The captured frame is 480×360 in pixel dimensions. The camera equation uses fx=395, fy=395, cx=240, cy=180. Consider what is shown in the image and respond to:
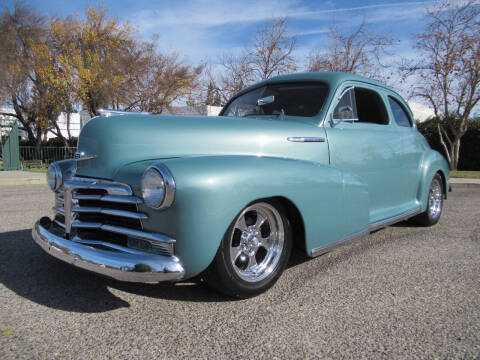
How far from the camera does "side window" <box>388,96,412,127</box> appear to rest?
447 cm

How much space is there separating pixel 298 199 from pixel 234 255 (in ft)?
1.91

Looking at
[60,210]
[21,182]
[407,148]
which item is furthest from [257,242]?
[21,182]

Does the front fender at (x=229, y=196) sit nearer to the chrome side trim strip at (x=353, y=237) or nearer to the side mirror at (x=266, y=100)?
the chrome side trim strip at (x=353, y=237)

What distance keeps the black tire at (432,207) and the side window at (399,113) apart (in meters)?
0.88

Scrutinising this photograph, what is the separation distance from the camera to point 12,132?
48.9ft

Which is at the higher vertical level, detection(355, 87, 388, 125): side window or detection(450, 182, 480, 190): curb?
detection(355, 87, 388, 125): side window

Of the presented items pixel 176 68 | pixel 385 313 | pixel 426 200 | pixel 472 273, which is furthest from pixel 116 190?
pixel 176 68

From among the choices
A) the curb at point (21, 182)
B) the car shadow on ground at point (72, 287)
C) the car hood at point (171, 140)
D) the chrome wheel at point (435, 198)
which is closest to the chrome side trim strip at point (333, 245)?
the car shadow on ground at point (72, 287)

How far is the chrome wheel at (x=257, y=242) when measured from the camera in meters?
2.65

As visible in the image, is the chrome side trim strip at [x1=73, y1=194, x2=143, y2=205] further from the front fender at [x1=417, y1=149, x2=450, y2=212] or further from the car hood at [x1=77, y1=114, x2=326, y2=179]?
the front fender at [x1=417, y1=149, x2=450, y2=212]

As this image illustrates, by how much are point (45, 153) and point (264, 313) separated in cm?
2223

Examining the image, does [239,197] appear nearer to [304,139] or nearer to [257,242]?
[257,242]

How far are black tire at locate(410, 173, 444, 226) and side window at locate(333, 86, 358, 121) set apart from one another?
1858 mm

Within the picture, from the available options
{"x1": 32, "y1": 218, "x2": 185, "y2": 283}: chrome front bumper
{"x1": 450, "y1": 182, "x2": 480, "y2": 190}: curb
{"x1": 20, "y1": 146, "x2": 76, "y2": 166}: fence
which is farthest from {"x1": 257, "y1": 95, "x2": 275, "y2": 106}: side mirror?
{"x1": 20, "y1": 146, "x2": 76, "y2": 166}: fence
